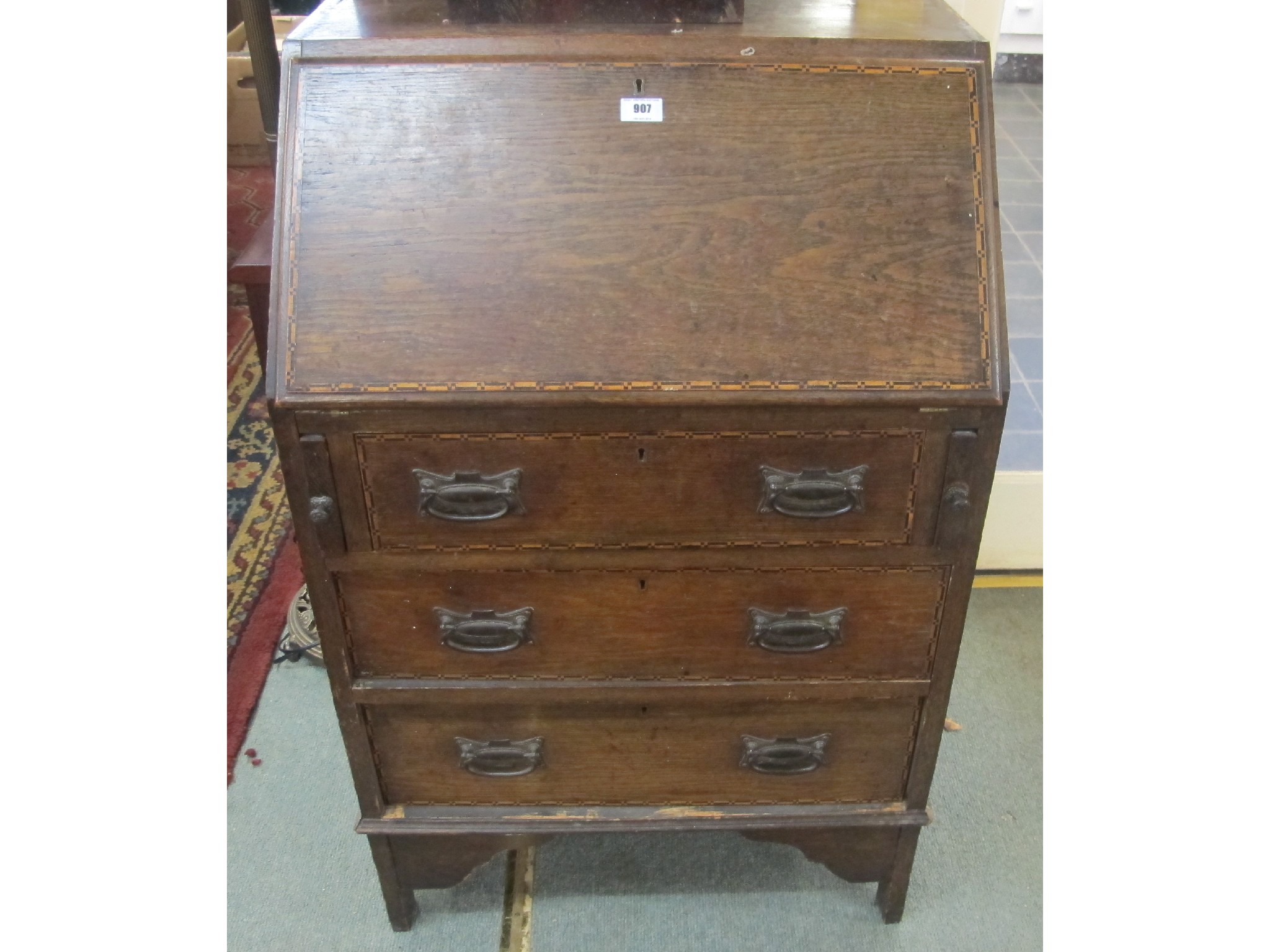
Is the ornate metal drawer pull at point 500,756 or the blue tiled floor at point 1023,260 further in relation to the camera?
the blue tiled floor at point 1023,260

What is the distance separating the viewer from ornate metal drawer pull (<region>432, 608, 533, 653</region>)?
117 cm

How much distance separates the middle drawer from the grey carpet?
552 millimetres

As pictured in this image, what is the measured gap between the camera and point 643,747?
1317 mm

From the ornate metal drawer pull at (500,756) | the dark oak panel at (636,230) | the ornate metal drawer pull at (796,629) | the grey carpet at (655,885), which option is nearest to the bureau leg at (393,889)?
the grey carpet at (655,885)

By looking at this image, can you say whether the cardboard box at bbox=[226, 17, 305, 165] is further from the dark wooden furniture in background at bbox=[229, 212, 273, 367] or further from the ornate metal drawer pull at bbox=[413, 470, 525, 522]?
the ornate metal drawer pull at bbox=[413, 470, 525, 522]

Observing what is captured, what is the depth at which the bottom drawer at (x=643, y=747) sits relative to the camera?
126cm

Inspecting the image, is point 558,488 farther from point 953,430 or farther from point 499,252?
point 953,430

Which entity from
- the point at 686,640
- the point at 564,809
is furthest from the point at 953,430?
the point at 564,809

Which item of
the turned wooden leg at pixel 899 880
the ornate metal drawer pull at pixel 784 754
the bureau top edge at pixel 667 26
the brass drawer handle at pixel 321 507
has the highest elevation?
the bureau top edge at pixel 667 26

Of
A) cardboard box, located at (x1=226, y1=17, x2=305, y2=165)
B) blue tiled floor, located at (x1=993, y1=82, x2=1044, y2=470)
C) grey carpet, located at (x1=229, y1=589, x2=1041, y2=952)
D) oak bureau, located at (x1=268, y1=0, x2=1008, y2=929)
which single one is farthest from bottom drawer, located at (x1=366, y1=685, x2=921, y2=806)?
cardboard box, located at (x1=226, y1=17, x2=305, y2=165)

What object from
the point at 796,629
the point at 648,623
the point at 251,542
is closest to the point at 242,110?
the point at 251,542

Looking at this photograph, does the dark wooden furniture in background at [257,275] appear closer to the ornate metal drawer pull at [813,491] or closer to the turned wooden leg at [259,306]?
the turned wooden leg at [259,306]

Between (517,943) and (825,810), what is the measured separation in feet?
1.82

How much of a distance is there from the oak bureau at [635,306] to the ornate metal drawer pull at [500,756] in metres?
0.23
